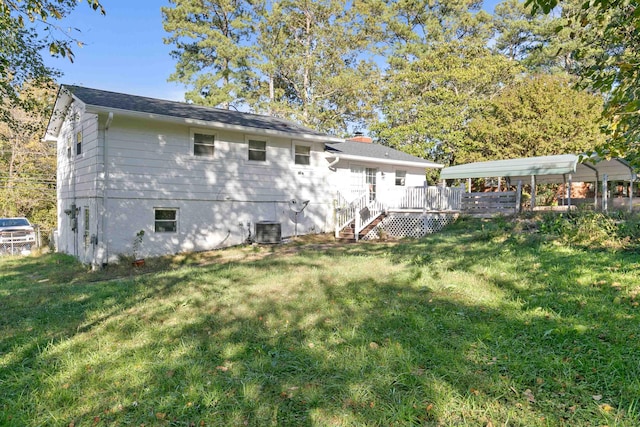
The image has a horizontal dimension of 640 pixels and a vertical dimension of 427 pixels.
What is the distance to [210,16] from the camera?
2772 cm

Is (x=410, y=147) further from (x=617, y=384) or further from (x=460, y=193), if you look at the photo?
(x=617, y=384)

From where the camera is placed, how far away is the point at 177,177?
11336 millimetres

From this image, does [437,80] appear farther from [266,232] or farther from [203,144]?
[203,144]

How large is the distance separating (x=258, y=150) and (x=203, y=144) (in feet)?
6.12

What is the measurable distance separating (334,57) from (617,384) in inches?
1087

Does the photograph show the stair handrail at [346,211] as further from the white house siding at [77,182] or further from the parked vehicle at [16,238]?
the parked vehicle at [16,238]

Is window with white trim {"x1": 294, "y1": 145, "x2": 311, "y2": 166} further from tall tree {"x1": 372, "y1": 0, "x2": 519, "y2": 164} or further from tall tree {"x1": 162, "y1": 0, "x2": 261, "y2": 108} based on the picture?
tall tree {"x1": 162, "y1": 0, "x2": 261, "y2": 108}

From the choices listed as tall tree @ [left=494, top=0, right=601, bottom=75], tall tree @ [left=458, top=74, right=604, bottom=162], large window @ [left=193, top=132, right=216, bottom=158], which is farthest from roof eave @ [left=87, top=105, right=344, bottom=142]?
tall tree @ [left=494, top=0, right=601, bottom=75]

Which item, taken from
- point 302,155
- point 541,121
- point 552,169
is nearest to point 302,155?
point 302,155

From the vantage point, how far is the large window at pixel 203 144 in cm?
1173

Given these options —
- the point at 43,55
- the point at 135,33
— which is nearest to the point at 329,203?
the point at 43,55

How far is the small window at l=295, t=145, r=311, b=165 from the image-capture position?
13844mm

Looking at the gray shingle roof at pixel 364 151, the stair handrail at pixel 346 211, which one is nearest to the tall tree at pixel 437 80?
the gray shingle roof at pixel 364 151

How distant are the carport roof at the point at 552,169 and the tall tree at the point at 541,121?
2761 millimetres
